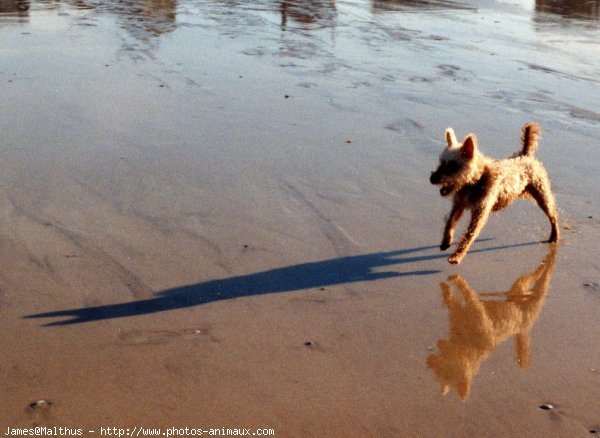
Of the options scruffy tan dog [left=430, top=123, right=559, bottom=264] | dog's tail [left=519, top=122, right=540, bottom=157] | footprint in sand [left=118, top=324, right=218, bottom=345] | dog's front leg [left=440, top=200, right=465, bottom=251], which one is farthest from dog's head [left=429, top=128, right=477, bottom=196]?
footprint in sand [left=118, top=324, right=218, bottom=345]

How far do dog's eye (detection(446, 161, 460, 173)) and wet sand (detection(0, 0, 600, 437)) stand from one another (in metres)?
0.72

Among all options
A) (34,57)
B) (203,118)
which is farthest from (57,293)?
(34,57)

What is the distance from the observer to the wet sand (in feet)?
15.4

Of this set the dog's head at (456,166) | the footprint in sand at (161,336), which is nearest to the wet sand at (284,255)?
the footprint in sand at (161,336)

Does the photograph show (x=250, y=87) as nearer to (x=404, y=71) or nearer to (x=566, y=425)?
(x=404, y=71)

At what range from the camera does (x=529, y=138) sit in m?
7.21

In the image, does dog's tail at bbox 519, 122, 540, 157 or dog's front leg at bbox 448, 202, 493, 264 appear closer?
dog's front leg at bbox 448, 202, 493, 264

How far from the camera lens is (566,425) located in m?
4.53

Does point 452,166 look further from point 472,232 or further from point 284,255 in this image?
point 284,255

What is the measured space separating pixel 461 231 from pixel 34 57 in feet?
27.0

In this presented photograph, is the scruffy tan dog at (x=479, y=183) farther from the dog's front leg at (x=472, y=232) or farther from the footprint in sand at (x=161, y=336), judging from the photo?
the footprint in sand at (x=161, y=336)

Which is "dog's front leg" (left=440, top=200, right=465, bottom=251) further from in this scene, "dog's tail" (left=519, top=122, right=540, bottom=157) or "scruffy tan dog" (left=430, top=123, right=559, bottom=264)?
"dog's tail" (left=519, top=122, right=540, bottom=157)

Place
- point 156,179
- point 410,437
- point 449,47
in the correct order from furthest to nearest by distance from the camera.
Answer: point 449,47
point 156,179
point 410,437

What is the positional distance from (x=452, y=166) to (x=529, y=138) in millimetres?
A: 1023
